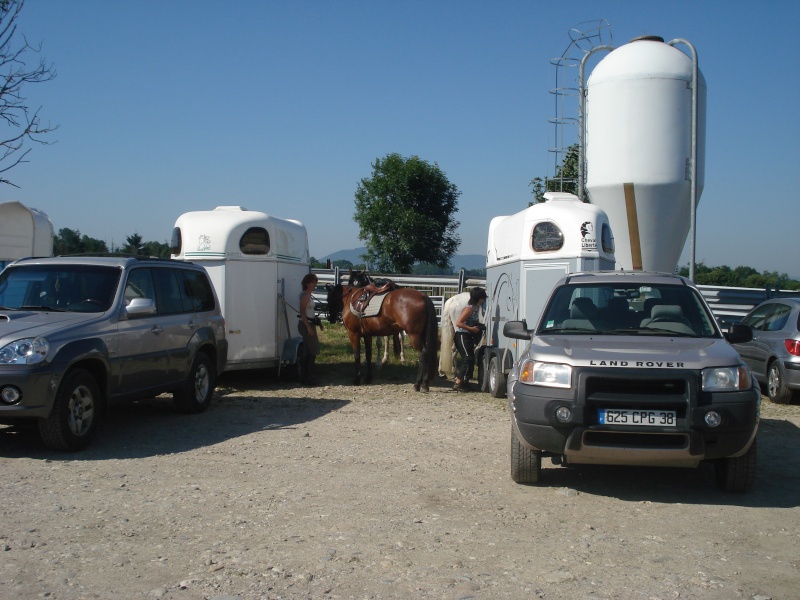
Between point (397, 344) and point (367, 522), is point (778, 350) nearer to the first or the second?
point (397, 344)

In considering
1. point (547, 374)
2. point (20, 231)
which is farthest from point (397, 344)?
point (547, 374)

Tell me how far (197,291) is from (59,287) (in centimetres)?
227

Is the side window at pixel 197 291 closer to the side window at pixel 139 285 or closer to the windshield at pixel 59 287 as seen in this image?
the side window at pixel 139 285

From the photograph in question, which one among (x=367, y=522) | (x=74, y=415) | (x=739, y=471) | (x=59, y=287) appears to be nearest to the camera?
(x=367, y=522)

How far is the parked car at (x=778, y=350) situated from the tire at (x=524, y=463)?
7.17m

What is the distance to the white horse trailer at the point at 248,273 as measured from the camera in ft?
41.8

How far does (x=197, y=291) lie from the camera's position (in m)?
10.8

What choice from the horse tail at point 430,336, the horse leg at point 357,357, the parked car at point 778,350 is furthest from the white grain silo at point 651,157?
the horse leg at point 357,357

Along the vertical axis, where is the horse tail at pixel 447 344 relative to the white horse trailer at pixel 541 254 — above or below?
below

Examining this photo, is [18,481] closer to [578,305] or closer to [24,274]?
[24,274]

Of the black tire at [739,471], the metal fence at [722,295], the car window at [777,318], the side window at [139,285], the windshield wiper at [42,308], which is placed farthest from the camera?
the metal fence at [722,295]

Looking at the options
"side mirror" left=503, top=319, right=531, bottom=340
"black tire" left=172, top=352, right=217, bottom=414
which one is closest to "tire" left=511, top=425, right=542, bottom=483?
"side mirror" left=503, top=319, right=531, bottom=340

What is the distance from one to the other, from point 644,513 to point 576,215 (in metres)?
6.19

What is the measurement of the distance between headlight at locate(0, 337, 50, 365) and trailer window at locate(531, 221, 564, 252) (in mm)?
6952
